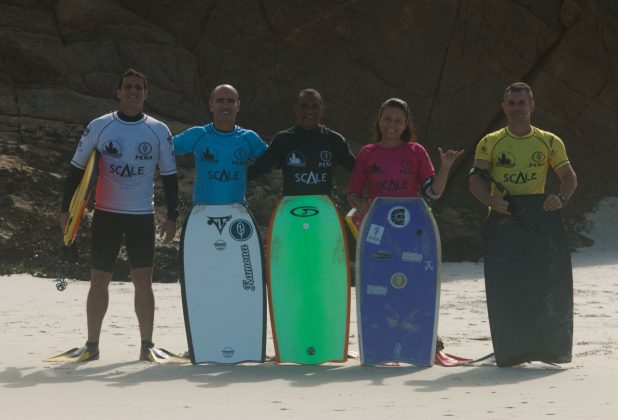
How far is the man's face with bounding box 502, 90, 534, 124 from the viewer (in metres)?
5.80

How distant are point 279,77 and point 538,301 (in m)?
7.70

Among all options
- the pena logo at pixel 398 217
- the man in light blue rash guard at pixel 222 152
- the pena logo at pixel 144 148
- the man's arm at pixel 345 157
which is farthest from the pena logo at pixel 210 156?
the pena logo at pixel 398 217

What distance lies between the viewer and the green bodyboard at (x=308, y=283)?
5938 mm

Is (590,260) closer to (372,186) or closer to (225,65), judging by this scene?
(225,65)

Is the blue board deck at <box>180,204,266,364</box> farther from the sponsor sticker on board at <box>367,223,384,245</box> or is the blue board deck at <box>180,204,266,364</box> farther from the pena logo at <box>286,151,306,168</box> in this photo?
the sponsor sticker on board at <box>367,223,384,245</box>

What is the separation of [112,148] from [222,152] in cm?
58

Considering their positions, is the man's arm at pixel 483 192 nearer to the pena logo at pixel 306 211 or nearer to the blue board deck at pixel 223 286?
the pena logo at pixel 306 211

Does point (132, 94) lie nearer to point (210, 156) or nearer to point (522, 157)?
point (210, 156)

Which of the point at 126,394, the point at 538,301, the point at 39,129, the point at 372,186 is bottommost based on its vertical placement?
the point at 126,394

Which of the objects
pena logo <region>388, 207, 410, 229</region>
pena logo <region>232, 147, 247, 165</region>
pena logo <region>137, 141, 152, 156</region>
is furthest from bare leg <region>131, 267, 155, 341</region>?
pena logo <region>388, 207, 410, 229</region>

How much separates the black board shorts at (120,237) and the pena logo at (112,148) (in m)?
0.31

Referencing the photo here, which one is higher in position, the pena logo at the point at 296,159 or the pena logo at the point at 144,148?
the pena logo at the point at 144,148

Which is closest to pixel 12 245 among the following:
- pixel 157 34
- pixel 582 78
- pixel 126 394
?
pixel 157 34

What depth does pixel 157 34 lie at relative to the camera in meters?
13.0
